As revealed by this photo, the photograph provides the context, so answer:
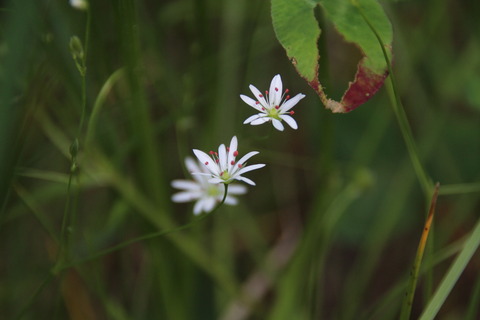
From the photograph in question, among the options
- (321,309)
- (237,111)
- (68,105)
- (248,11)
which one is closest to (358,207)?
(321,309)

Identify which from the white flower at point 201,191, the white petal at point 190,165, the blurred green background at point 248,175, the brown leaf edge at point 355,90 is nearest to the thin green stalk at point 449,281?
the blurred green background at point 248,175

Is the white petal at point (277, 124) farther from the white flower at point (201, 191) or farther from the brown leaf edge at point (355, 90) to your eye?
the white flower at point (201, 191)

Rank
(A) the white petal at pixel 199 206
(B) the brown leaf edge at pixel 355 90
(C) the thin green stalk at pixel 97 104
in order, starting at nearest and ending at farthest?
(B) the brown leaf edge at pixel 355 90 < (C) the thin green stalk at pixel 97 104 < (A) the white petal at pixel 199 206

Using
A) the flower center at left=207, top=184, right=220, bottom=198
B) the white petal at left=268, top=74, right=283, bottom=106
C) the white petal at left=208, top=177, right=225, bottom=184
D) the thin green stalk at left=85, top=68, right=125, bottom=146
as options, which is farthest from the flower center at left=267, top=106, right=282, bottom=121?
the flower center at left=207, top=184, right=220, bottom=198

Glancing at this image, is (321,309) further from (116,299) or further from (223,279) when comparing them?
(116,299)

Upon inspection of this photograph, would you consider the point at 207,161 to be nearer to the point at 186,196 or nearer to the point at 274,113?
the point at 274,113

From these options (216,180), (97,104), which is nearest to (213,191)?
(97,104)
